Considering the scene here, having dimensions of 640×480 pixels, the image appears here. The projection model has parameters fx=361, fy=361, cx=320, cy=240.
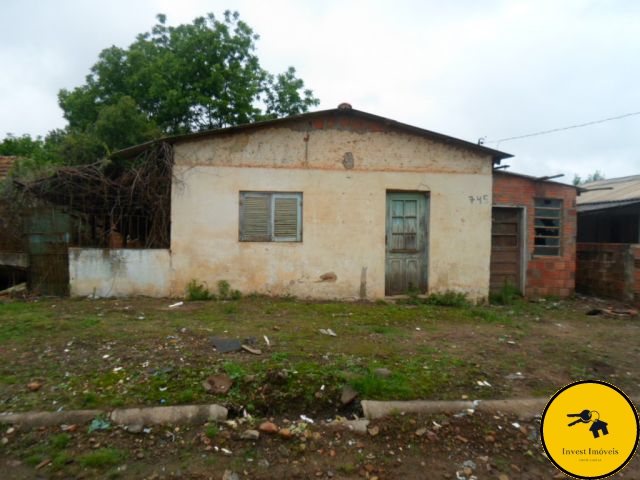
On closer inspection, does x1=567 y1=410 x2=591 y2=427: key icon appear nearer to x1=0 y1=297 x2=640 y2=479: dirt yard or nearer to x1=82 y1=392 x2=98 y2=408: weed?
x1=0 y1=297 x2=640 y2=479: dirt yard

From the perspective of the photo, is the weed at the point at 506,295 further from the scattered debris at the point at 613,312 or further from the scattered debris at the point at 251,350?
the scattered debris at the point at 251,350

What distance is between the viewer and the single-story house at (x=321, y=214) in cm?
705

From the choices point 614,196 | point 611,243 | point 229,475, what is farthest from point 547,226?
point 229,475

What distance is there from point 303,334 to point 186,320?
189cm

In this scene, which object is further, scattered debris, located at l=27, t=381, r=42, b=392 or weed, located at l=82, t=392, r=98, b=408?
scattered debris, located at l=27, t=381, r=42, b=392

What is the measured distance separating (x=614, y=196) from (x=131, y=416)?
43.5 ft

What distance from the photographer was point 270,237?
7270mm

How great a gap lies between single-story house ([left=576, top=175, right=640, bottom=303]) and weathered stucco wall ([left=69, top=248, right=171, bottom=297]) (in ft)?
31.5

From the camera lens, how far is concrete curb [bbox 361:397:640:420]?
9.86ft

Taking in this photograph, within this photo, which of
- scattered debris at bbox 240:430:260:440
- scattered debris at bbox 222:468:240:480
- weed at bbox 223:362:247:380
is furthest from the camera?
weed at bbox 223:362:247:380

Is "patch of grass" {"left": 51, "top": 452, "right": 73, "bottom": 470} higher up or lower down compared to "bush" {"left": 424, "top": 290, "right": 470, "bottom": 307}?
lower down

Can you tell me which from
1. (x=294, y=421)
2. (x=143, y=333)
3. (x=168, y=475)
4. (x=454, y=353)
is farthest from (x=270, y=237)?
(x=168, y=475)

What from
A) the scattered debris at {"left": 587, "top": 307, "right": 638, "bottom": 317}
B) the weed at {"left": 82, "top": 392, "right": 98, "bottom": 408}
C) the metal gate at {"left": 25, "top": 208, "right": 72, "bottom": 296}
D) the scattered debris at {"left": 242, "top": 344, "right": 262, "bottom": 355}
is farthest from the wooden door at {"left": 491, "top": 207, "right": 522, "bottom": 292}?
the metal gate at {"left": 25, "top": 208, "right": 72, "bottom": 296}

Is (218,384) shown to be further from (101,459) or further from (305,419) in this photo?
(101,459)
